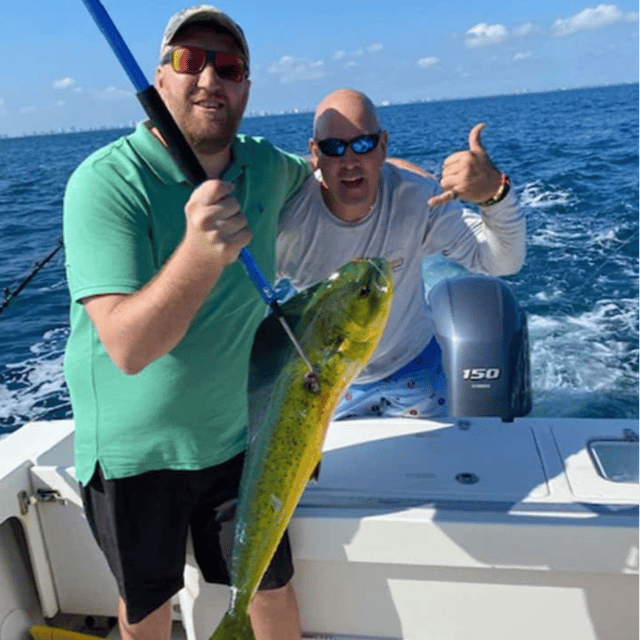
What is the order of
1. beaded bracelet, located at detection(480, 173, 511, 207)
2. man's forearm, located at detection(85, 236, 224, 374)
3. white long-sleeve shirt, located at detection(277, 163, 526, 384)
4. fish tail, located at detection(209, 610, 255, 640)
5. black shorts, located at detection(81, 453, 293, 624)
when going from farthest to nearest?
white long-sleeve shirt, located at detection(277, 163, 526, 384) < beaded bracelet, located at detection(480, 173, 511, 207) < black shorts, located at detection(81, 453, 293, 624) < fish tail, located at detection(209, 610, 255, 640) < man's forearm, located at detection(85, 236, 224, 374)

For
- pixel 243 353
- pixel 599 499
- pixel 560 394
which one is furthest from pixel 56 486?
pixel 560 394

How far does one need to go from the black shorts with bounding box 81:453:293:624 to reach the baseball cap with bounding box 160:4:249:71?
1154 mm

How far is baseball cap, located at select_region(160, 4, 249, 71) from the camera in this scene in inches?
75.4

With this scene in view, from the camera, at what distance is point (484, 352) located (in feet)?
11.6

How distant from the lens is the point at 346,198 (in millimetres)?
2406

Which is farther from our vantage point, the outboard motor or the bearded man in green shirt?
the outboard motor

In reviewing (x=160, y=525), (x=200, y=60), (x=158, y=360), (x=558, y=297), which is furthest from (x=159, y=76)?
(x=558, y=297)

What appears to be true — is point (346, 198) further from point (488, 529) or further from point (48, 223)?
point (48, 223)

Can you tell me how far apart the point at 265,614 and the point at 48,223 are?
47.0 feet

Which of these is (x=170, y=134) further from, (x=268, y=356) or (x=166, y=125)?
(x=268, y=356)

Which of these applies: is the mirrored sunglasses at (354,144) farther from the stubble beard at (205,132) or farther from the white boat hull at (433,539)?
the white boat hull at (433,539)

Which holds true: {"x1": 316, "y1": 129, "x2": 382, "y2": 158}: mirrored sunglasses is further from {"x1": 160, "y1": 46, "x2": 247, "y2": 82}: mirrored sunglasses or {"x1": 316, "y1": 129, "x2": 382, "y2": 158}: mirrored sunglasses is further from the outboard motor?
the outboard motor

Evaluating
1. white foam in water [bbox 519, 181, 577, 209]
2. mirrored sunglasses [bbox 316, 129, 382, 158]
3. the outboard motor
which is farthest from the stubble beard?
white foam in water [bbox 519, 181, 577, 209]

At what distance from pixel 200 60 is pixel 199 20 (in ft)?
0.41
